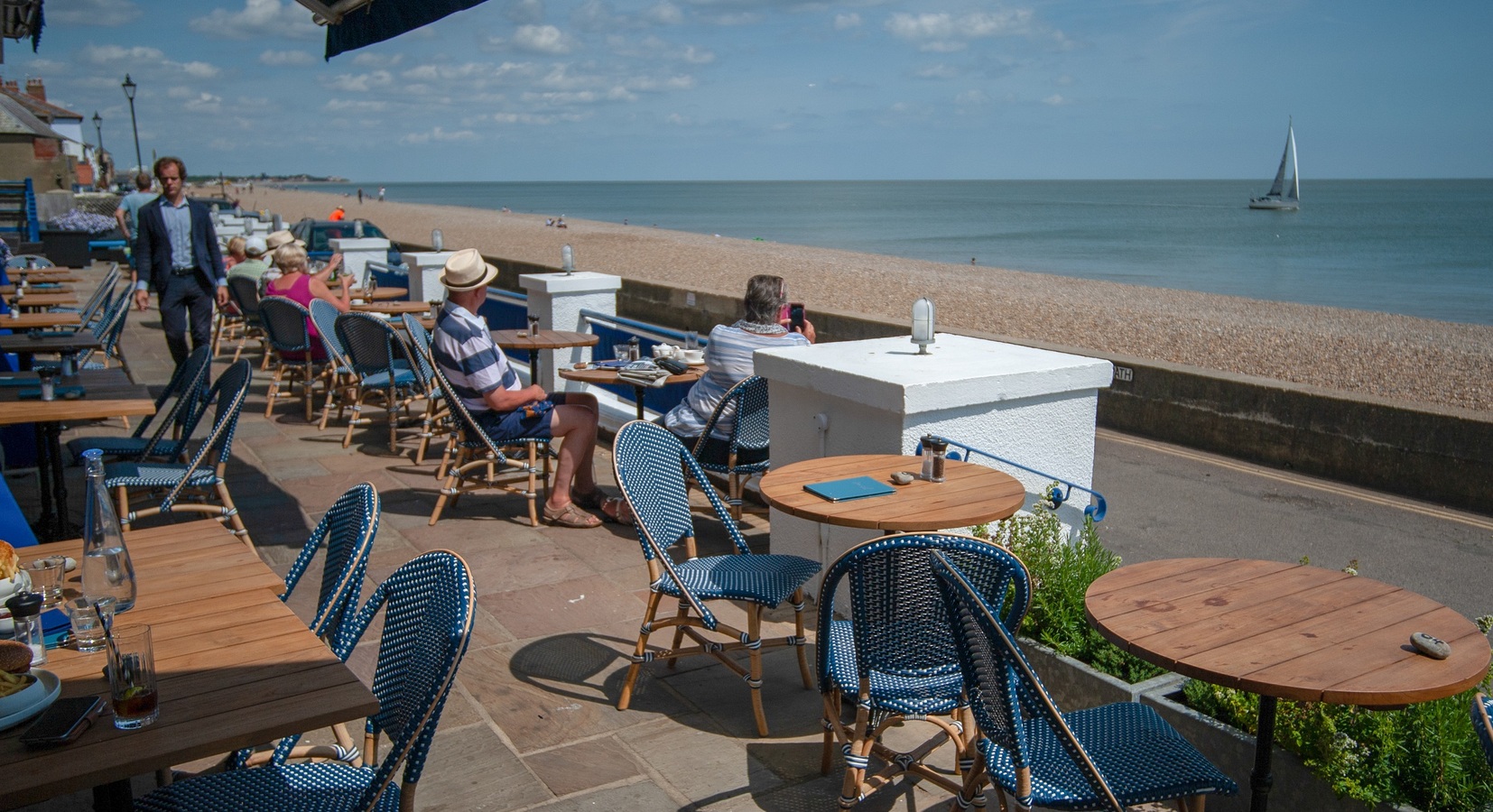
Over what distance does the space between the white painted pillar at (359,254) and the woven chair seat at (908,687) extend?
12.8 meters

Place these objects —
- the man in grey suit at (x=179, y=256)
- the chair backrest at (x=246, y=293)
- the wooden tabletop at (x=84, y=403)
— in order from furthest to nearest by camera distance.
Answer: the chair backrest at (x=246, y=293) → the man in grey suit at (x=179, y=256) → the wooden tabletop at (x=84, y=403)

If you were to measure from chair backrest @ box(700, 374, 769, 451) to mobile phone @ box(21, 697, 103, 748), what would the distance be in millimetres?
3391

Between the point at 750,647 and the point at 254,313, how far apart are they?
800 centimetres

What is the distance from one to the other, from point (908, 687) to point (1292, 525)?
14.4 ft

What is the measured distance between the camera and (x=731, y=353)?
17.9 feet

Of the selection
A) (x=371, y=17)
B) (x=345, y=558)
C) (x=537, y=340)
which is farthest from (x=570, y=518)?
(x=345, y=558)

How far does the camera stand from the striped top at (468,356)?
559cm

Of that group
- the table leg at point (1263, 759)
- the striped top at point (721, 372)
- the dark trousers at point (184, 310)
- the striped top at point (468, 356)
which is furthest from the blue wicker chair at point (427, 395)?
the table leg at point (1263, 759)

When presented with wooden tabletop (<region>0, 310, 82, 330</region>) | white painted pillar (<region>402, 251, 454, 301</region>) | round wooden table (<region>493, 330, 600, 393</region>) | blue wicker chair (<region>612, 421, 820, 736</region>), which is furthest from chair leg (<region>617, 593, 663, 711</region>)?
white painted pillar (<region>402, 251, 454, 301</region>)

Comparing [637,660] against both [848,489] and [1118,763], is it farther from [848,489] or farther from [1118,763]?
[1118,763]

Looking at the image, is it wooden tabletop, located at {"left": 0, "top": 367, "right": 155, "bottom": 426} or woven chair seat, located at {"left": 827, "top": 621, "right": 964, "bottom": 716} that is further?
wooden tabletop, located at {"left": 0, "top": 367, "right": 155, "bottom": 426}

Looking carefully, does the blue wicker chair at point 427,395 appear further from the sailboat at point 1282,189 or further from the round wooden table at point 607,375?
the sailboat at point 1282,189

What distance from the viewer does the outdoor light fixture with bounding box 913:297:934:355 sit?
4672 millimetres

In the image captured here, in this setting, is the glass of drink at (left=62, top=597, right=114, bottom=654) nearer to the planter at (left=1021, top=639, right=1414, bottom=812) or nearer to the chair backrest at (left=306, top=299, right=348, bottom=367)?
the planter at (left=1021, top=639, right=1414, bottom=812)
